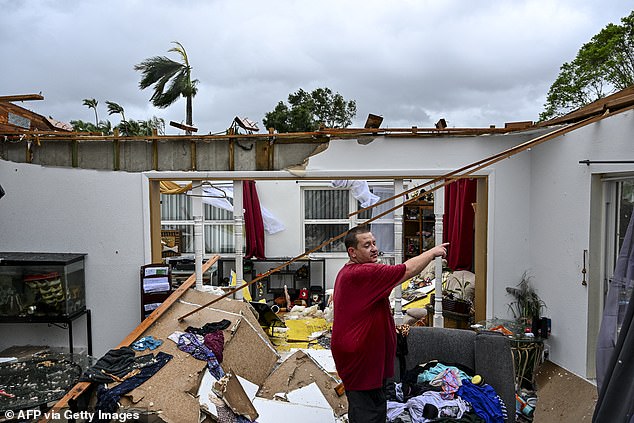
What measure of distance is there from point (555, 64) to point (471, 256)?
48.6 feet

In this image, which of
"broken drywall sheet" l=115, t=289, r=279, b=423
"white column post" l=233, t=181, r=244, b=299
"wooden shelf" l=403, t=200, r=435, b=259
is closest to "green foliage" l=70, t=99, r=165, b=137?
"wooden shelf" l=403, t=200, r=435, b=259

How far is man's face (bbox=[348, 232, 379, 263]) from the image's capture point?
7.82 ft

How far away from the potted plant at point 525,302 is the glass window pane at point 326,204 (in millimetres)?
4735

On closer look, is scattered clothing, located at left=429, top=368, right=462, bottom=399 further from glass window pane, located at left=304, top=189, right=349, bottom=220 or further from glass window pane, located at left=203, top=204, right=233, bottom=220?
glass window pane, located at left=203, top=204, right=233, bottom=220

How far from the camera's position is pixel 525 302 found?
4.40 m

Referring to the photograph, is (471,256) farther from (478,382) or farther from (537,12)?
(537,12)

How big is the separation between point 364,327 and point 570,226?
2.60 m

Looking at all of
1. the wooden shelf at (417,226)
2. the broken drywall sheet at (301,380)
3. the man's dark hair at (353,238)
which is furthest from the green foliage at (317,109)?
the man's dark hair at (353,238)

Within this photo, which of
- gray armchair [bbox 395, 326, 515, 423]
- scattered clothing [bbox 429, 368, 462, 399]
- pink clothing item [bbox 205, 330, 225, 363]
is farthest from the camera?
pink clothing item [bbox 205, 330, 225, 363]

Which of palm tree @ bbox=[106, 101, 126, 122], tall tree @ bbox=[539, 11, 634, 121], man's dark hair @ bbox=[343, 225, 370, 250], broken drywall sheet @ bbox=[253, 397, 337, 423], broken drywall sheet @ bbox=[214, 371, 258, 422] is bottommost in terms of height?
broken drywall sheet @ bbox=[253, 397, 337, 423]

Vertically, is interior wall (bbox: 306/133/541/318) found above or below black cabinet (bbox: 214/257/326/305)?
above

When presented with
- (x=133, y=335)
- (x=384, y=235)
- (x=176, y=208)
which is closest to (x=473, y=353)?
(x=133, y=335)

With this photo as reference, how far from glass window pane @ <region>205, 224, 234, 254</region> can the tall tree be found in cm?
1404

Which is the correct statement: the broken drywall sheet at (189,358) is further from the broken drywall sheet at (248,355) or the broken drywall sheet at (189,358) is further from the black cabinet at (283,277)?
the black cabinet at (283,277)
